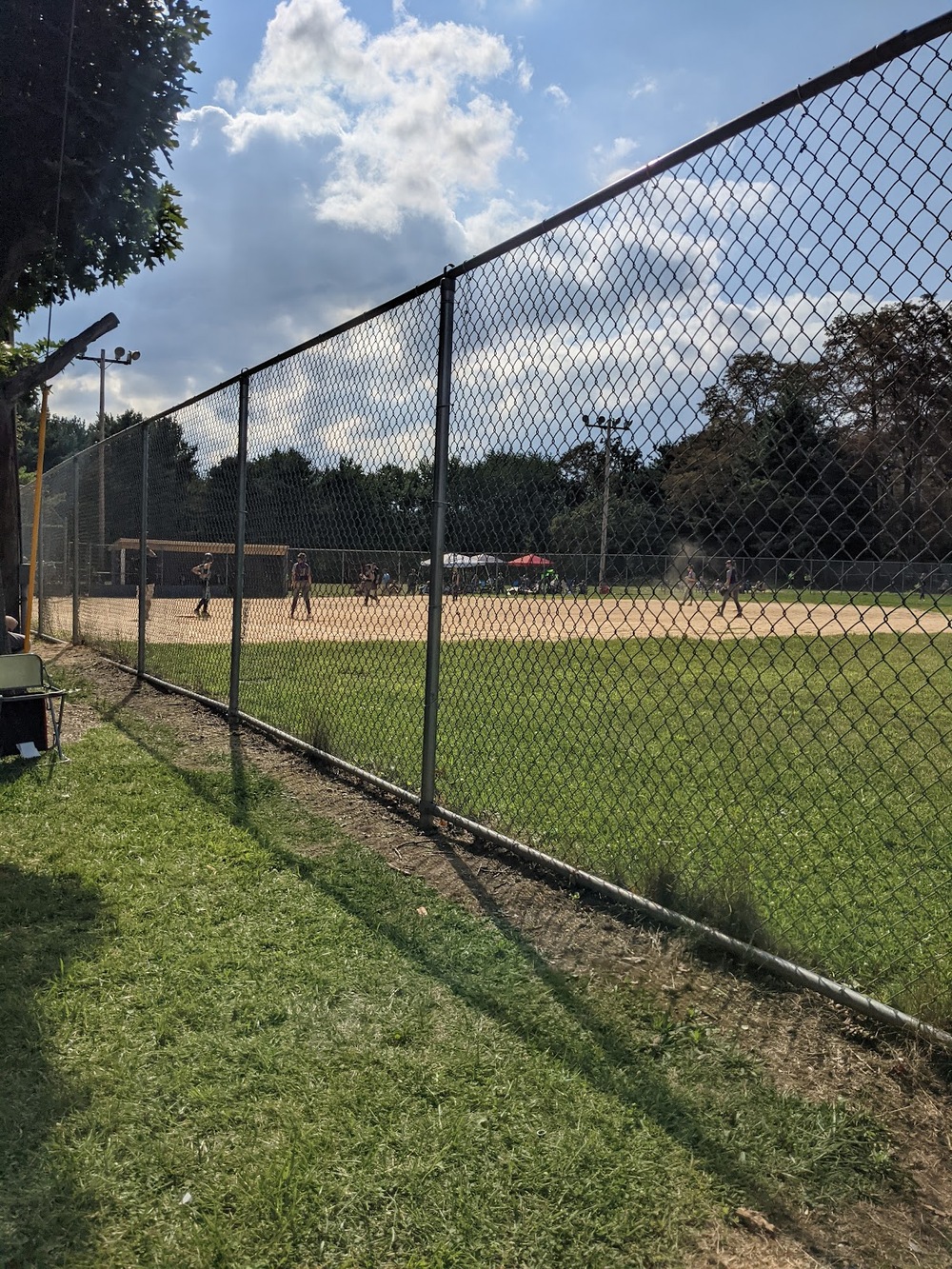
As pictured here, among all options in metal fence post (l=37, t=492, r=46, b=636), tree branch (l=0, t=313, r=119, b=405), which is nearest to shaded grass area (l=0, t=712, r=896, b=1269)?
tree branch (l=0, t=313, r=119, b=405)

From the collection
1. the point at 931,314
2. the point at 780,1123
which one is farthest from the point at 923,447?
the point at 780,1123

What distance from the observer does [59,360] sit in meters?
4.16

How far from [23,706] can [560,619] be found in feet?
11.7

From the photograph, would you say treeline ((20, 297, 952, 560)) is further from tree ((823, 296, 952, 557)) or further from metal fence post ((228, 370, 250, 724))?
metal fence post ((228, 370, 250, 724))

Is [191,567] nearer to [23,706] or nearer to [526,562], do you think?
[23,706]

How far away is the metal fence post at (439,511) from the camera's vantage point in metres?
4.06

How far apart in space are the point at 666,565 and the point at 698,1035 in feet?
4.84

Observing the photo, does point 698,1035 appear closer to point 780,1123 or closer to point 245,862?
point 780,1123

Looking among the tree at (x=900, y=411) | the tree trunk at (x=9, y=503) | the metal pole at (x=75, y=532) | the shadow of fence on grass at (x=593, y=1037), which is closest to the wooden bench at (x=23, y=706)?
the shadow of fence on grass at (x=593, y=1037)

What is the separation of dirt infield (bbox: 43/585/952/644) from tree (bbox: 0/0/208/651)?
3.02 meters

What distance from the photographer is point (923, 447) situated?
2.22 metres

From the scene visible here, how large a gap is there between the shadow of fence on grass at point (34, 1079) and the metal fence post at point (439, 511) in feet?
5.21

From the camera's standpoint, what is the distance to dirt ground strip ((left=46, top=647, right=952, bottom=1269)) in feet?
5.93

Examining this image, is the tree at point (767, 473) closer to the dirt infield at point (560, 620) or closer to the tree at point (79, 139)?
the dirt infield at point (560, 620)
